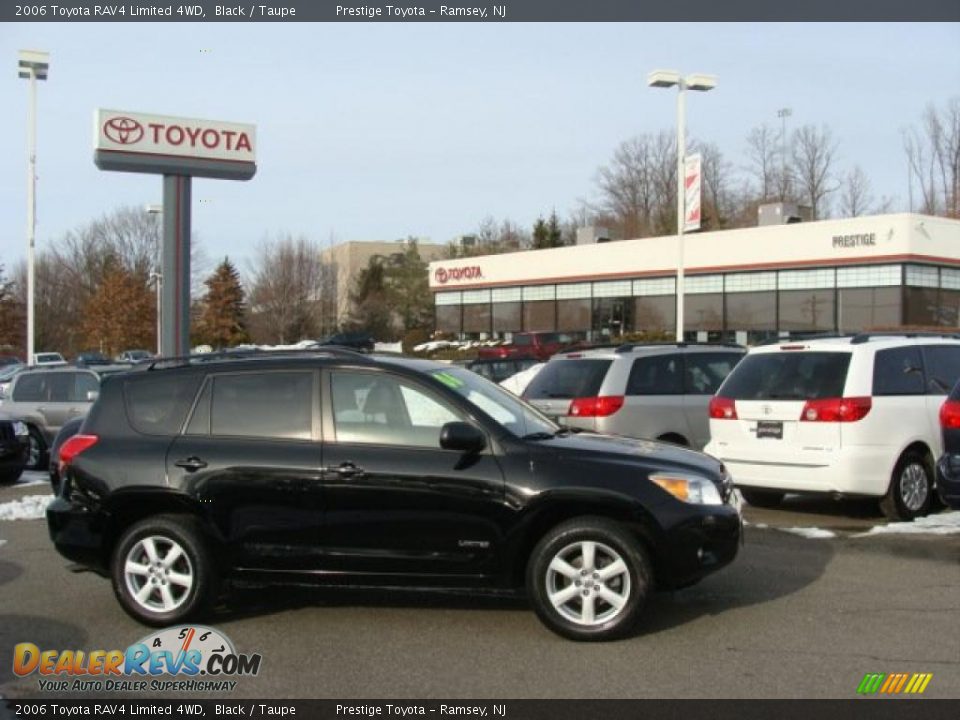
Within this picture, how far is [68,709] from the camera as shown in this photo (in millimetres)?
5082

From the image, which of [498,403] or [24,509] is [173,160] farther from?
[498,403]

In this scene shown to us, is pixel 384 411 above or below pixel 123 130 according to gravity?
below

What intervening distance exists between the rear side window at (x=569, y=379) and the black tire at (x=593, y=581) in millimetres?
5924

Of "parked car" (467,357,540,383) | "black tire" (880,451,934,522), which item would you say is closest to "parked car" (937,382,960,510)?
"black tire" (880,451,934,522)

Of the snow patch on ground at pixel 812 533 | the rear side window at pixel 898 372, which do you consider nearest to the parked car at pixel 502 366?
the rear side window at pixel 898 372

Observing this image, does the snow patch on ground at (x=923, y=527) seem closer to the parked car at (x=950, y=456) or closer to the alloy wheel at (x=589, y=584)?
the parked car at (x=950, y=456)

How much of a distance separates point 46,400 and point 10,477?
7.90ft

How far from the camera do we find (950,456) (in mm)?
8602

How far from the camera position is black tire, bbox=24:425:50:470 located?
16059mm

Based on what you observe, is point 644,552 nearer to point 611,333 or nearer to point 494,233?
point 611,333

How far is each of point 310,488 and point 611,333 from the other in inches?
1671

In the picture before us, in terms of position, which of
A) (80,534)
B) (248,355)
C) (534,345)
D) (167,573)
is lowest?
(167,573)

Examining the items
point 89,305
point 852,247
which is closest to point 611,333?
point 852,247

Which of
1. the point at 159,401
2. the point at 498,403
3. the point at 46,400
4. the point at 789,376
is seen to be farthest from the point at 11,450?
the point at 789,376
